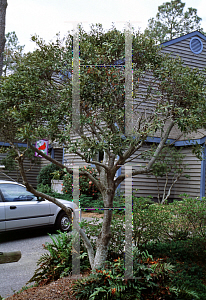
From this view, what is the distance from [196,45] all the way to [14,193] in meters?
12.0

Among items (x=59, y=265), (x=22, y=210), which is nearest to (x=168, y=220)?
(x=59, y=265)

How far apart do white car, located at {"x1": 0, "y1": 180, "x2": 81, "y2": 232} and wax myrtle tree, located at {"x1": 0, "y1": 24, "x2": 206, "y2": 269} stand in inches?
93.3

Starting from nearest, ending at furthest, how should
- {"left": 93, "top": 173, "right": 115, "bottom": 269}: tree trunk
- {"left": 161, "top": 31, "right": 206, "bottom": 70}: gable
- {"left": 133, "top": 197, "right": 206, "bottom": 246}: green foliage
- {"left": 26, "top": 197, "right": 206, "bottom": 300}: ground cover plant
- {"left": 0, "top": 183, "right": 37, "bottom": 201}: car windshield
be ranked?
{"left": 26, "top": 197, "right": 206, "bottom": 300}: ground cover plant
{"left": 93, "top": 173, "right": 115, "bottom": 269}: tree trunk
{"left": 133, "top": 197, "right": 206, "bottom": 246}: green foliage
{"left": 0, "top": 183, "right": 37, "bottom": 201}: car windshield
{"left": 161, "top": 31, "right": 206, "bottom": 70}: gable

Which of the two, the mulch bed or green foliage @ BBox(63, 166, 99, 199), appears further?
green foliage @ BBox(63, 166, 99, 199)

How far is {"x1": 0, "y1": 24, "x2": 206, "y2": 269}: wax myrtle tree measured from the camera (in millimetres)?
3695

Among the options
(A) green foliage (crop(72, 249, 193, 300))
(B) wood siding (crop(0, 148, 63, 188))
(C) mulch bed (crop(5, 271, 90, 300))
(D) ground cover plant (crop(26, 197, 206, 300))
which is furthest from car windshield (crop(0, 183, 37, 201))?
(B) wood siding (crop(0, 148, 63, 188))

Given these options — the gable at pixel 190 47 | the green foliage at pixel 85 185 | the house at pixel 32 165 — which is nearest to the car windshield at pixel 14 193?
the green foliage at pixel 85 185

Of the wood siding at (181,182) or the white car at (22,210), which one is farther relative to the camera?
the wood siding at (181,182)

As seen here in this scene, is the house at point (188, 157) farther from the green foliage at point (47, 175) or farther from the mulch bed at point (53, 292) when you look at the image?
the mulch bed at point (53, 292)

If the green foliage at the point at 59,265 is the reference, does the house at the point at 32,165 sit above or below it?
above

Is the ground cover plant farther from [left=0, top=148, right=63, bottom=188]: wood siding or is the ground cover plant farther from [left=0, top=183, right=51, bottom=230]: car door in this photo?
[left=0, top=148, right=63, bottom=188]: wood siding

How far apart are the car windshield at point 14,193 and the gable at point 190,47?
10108mm

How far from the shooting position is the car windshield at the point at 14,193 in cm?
688

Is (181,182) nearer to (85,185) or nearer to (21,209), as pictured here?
(85,185)
